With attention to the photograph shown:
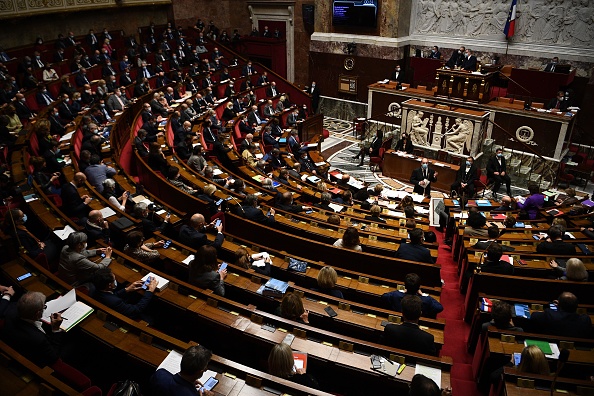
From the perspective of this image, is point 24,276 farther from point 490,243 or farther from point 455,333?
point 490,243

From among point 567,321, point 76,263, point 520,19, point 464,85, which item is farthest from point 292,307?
point 520,19

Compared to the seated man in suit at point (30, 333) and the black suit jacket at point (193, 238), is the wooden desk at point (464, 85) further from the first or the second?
the seated man in suit at point (30, 333)

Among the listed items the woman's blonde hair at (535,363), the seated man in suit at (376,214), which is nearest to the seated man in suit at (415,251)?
the seated man in suit at (376,214)

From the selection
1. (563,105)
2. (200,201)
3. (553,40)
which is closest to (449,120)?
(563,105)

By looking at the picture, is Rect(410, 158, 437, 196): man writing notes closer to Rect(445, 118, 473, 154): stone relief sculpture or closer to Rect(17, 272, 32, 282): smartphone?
Rect(445, 118, 473, 154): stone relief sculpture

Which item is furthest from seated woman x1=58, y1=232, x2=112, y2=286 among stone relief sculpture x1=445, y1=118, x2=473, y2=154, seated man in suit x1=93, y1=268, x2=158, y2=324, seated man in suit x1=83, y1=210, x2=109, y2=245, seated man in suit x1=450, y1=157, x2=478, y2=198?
stone relief sculpture x1=445, y1=118, x2=473, y2=154

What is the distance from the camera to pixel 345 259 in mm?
5449

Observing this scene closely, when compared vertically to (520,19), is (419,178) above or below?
below

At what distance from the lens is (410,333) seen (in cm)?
366

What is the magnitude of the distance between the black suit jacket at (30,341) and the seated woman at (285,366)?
67.4 inches

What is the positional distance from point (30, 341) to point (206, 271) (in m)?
1.59

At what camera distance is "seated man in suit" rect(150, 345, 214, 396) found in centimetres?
284

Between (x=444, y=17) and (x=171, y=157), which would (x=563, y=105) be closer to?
(x=444, y=17)

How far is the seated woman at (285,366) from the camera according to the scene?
3.11 metres
